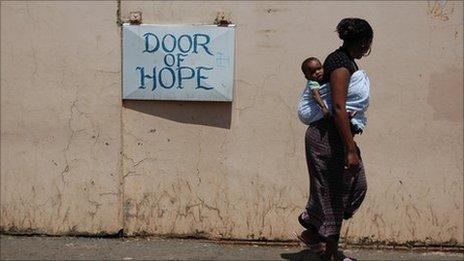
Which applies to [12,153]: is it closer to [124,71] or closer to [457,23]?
[124,71]

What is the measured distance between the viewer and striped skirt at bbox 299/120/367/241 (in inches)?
167

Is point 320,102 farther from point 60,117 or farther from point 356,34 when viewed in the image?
point 60,117

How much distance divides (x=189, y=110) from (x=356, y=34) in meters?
1.47

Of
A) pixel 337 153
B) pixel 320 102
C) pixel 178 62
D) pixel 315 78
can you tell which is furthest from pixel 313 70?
pixel 178 62

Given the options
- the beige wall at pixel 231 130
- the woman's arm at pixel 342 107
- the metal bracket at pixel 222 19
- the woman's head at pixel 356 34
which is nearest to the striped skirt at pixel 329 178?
the woman's arm at pixel 342 107

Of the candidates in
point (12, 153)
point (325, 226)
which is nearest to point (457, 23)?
point (325, 226)

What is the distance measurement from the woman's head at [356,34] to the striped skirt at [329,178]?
0.42 meters

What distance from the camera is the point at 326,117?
4191 mm

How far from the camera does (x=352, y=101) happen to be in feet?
13.7

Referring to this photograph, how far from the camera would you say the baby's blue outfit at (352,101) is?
4148mm

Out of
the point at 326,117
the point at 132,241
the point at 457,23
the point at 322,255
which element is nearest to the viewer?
the point at 326,117

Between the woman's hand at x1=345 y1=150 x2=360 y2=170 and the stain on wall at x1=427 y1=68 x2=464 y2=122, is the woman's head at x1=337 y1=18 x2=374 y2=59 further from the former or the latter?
the stain on wall at x1=427 y1=68 x2=464 y2=122

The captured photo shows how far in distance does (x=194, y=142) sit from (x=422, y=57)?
5.31ft

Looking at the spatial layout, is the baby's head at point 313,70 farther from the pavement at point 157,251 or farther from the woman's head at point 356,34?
the pavement at point 157,251
